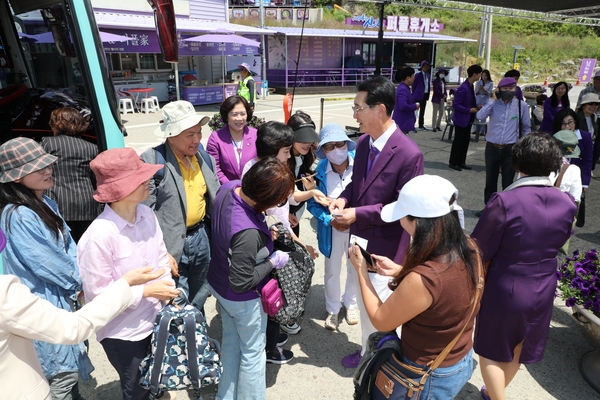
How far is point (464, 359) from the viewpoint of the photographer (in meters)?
2.00

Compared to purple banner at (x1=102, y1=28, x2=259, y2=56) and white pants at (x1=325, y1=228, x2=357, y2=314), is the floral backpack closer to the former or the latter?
white pants at (x1=325, y1=228, x2=357, y2=314)

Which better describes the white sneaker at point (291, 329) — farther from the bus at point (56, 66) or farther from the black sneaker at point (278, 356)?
the bus at point (56, 66)

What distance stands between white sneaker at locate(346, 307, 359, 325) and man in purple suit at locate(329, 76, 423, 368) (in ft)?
2.80

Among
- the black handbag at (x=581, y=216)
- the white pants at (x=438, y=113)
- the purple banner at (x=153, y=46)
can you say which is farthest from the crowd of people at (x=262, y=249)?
the purple banner at (x=153, y=46)

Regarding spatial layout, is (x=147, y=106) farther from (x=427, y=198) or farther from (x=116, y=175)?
(x=427, y=198)

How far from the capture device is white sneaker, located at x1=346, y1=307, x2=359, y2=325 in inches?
152

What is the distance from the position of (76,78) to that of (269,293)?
180 inches

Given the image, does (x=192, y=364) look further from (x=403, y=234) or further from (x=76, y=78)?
(x=76, y=78)

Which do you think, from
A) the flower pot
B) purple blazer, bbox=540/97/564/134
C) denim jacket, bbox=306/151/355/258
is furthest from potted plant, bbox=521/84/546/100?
denim jacket, bbox=306/151/355/258

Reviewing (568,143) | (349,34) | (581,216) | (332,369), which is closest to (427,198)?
(332,369)

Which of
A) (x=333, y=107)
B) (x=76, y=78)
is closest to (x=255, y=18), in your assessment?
(x=333, y=107)

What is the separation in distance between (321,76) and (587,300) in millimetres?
23722

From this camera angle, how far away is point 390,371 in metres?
1.95

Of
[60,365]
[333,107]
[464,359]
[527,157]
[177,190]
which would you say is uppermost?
[527,157]
